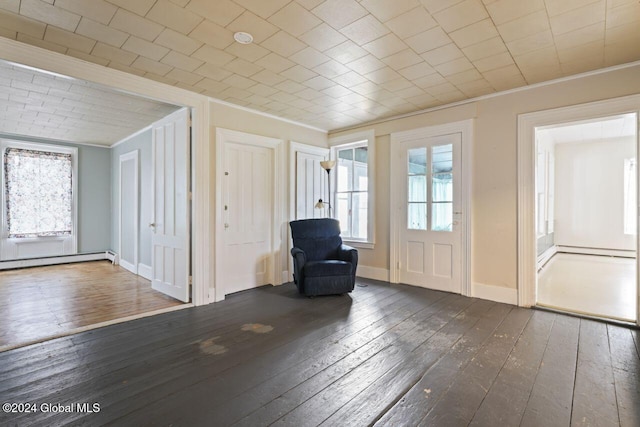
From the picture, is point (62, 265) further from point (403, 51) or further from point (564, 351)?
point (564, 351)

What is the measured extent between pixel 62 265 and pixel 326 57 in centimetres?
689

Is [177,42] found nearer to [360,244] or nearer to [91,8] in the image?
[91,8]

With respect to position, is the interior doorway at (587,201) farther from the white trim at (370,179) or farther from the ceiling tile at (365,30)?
the ceiling tile at (365,30)

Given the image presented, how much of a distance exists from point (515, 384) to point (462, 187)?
2.62 meters

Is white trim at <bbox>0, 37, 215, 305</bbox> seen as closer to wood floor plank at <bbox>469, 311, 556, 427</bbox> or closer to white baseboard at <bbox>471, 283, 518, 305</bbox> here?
wood floor plank at <bbox>469, 311, 556, 427</bbox>

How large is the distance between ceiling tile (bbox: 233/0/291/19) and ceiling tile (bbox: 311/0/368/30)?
9.4 inches

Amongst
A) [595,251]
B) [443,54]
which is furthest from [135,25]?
[595,251]

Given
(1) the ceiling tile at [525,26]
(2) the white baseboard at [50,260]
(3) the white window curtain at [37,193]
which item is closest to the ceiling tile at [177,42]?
(1) the ceiling tile at [525,26]

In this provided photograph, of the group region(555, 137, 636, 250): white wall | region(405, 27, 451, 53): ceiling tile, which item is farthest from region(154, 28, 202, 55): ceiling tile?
region(555, 137, 636, 250): white wall

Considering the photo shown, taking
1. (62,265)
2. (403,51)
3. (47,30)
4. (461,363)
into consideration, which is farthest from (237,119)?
(62,265)

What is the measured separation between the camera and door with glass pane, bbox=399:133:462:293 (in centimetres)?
422

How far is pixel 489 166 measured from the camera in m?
3.95

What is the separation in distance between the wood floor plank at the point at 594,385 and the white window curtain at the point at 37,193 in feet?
27.6

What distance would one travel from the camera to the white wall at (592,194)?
690 centimetres
